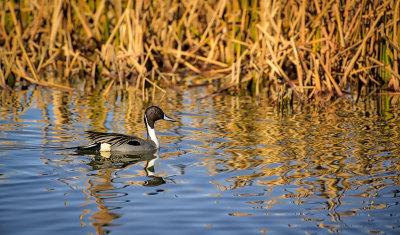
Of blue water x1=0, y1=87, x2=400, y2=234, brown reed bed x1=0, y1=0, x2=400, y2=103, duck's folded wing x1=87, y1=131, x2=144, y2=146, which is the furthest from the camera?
brown reed bed x1=0, y1=0, x2=400, y2=103

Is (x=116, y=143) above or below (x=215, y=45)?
below

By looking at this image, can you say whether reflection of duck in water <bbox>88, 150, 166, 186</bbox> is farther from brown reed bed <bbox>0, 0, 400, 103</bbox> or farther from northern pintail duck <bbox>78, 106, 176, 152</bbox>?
brown reed bed <bbox>0, 0, 400, 103</bbox>

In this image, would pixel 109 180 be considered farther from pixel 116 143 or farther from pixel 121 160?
pixel 116 143

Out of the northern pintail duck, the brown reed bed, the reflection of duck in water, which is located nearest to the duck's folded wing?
the northern pintail duck

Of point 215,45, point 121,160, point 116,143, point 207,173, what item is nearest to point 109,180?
point 207,173

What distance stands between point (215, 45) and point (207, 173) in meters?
8.52

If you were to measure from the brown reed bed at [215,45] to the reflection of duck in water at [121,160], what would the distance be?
3.44m

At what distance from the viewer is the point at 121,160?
25.4 feet

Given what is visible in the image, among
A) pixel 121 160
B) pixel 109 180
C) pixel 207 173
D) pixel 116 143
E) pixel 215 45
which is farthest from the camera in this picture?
pixel 215 45

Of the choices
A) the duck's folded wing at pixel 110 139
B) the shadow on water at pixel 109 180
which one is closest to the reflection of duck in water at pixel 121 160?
the shadow on water at pixel 109 180

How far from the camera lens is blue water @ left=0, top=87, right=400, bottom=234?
5.16 metres

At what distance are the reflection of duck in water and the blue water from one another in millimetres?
14

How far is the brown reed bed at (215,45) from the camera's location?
1191cm

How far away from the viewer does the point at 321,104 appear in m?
11.4
